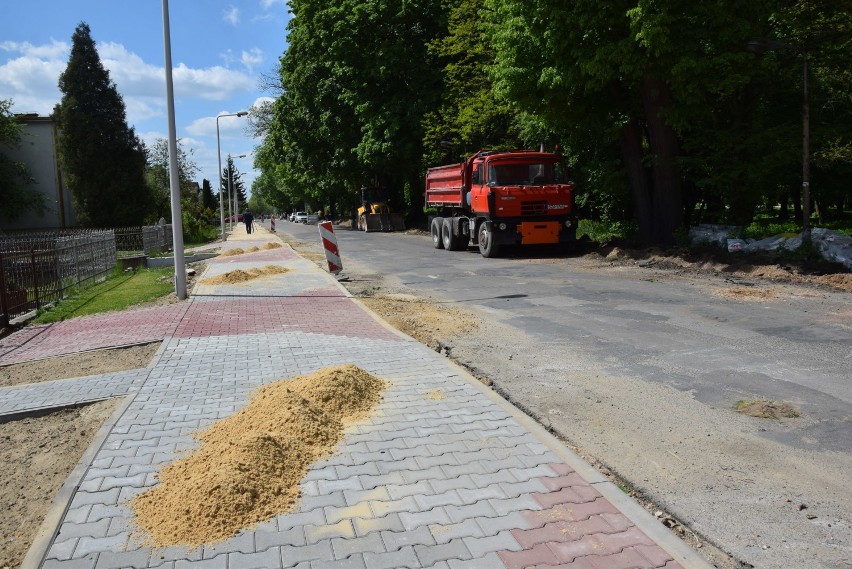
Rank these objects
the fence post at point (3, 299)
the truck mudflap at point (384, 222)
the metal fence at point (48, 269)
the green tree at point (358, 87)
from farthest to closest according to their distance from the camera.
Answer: the truck mudflap at point (384, 222), the green tree at point (358, 87), the metal fence at point (48, 269), the fence post at point (3, 299)

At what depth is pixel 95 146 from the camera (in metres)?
39.0

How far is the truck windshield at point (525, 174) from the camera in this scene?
20141 millimetres

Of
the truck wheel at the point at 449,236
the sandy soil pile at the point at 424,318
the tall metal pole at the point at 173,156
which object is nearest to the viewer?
the sandy soil pile at the point at 424,318

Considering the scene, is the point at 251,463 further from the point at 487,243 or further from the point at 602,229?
the point at 602,229

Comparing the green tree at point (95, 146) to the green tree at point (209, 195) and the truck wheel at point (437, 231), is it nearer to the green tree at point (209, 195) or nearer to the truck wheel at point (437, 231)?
the truck wheel at point (437, 231)

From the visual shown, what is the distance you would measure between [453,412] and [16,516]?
122 inches

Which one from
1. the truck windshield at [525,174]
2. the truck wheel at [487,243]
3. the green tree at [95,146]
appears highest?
the green tree at [95,146]

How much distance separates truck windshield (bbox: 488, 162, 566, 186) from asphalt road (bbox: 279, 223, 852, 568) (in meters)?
7.34

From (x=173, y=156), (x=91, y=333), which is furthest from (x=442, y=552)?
(x=173, y=156)

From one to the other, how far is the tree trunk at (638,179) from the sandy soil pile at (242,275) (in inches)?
408

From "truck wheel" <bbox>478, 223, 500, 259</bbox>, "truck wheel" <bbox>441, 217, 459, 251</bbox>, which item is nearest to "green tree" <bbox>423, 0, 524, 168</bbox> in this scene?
"truck wheel" <bbox>441, 217, 459, 251</bbox>

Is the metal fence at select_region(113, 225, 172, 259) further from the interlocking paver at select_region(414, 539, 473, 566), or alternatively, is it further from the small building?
the interlocking paver at select_region(414, 539, 473, 566)

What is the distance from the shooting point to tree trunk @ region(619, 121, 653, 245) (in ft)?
64.7

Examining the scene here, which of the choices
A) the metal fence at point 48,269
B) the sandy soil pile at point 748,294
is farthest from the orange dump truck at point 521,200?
the metal fence at point 48,269
